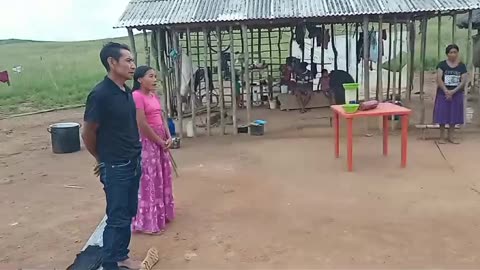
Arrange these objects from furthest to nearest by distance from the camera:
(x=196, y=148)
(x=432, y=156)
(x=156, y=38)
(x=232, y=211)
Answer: (x=156, y=38)
(x=196, y=148)
(x=432, y=156)
(x=232, y=211)

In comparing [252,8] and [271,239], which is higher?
[252,8]

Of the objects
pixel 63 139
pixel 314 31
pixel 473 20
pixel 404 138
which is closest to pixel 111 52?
pixel 404 138

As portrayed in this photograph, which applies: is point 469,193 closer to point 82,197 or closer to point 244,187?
point 244,187

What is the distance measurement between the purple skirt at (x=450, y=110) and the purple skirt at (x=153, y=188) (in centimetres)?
470

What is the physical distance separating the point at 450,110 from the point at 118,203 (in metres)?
5.76

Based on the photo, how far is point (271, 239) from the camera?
4.52 meters

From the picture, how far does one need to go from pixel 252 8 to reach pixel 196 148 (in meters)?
2.54

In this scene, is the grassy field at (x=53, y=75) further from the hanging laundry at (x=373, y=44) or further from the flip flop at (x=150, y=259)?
A: the flip flop at (x=150, y=259)

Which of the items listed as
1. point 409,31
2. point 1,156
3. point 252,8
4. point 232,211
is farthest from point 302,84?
point 232,211

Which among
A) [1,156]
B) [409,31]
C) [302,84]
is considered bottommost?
[1,156]

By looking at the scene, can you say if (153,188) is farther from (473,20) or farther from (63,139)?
(473,20)

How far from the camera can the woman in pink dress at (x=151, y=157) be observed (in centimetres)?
446

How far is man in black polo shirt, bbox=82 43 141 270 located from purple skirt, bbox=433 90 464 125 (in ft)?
18.1

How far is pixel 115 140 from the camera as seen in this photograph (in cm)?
354
